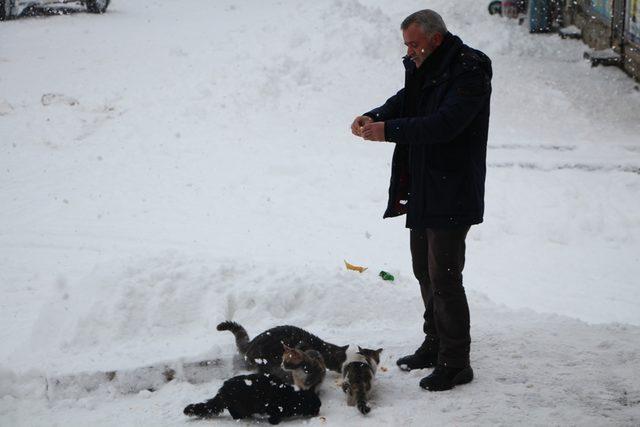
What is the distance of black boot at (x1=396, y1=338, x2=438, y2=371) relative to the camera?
447cm

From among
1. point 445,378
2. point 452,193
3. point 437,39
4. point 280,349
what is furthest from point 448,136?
point 280,349

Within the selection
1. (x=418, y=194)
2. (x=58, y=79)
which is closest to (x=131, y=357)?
(x=418, y=194)

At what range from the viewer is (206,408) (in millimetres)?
4035

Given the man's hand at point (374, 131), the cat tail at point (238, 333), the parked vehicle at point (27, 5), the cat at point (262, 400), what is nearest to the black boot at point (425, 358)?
the cat at point (262, 400)

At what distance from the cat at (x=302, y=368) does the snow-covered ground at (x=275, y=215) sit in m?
0.15

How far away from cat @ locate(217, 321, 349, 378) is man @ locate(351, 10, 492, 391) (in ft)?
2.18

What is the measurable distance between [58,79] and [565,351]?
13654mm

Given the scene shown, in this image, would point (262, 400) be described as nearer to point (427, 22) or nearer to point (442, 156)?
point (442, 156)

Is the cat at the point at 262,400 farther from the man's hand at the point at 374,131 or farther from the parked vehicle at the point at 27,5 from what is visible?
the parked vehicle at the point at 27,5

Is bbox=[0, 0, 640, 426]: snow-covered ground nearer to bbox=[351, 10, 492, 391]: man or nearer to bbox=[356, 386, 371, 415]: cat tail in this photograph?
bbox=[356, 386, 371, 415]: cat tail

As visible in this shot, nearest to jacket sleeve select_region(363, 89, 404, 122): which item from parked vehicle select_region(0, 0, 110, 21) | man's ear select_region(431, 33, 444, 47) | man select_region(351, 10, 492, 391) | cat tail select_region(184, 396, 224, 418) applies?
man select_region(351, 10, 492, 391)

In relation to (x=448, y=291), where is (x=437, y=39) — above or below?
above

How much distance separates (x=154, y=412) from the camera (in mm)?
4262

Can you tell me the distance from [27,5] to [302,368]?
1946 centimetres
